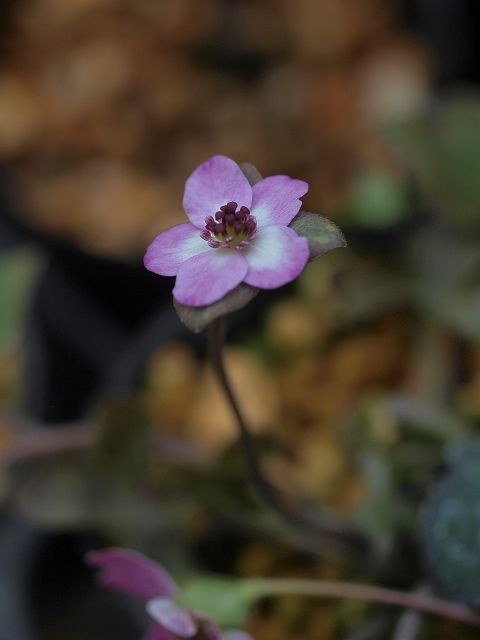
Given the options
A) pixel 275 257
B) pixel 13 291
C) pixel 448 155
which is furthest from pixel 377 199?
pixel 275 257

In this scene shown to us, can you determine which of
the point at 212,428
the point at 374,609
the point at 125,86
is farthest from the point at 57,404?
the point at 125,86

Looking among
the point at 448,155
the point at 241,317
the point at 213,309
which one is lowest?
the point at 241,317

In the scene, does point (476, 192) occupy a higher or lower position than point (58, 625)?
higher

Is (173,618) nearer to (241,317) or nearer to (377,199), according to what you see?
(241,317)

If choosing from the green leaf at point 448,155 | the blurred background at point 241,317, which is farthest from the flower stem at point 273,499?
the green leaf at point 448,155

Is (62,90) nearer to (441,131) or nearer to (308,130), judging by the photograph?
(308,130)

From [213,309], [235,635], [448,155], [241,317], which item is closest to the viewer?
[213,309]

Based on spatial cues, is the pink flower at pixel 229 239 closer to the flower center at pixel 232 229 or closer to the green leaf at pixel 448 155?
the flower center at pixel 232 229
